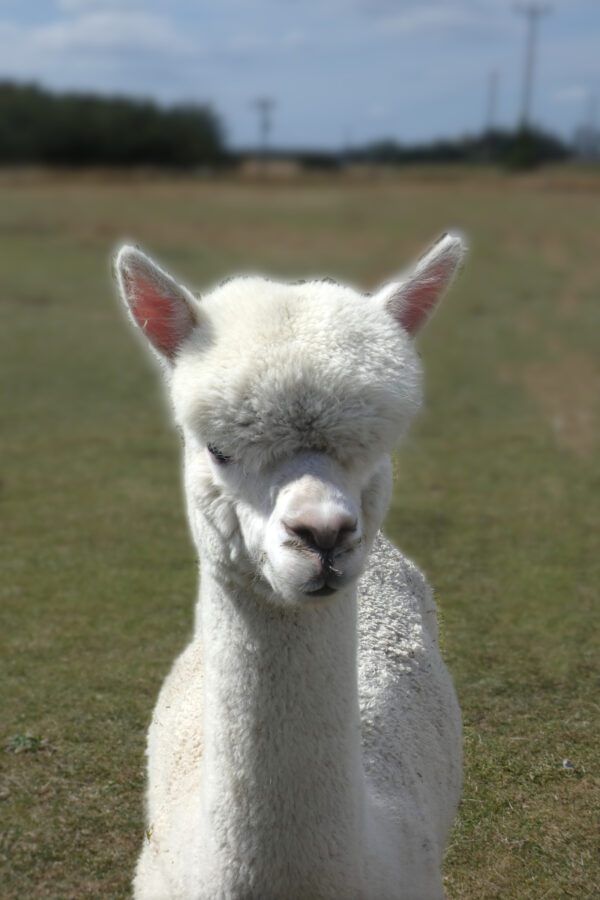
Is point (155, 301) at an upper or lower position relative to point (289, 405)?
upper

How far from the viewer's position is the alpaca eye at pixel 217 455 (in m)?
1.90

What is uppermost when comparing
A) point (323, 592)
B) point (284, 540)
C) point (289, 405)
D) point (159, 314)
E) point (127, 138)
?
point (159, 314)

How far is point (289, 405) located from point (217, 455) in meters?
0.20

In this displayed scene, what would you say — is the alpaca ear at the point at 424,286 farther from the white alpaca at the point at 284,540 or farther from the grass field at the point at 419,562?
the grass field at the point at 419,562

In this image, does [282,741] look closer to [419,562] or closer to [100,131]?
[419,562]

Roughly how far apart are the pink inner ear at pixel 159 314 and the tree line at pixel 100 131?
156 feet

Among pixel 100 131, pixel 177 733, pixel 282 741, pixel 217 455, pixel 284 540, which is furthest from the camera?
pixel 100 131

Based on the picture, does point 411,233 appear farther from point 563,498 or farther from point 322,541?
point 322,541

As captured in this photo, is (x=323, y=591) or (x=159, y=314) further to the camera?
(x=159, y=314)

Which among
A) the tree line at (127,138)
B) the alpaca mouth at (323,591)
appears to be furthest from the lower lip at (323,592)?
the tree line at (127,138)

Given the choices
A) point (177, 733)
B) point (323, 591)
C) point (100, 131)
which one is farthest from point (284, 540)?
point (100, 131)

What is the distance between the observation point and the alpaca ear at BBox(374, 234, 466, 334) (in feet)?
6.65

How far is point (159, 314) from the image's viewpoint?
78.8 inches

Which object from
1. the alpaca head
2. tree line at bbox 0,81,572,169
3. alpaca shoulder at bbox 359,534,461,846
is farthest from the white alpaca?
tree line at bbox 0,81,572,169
